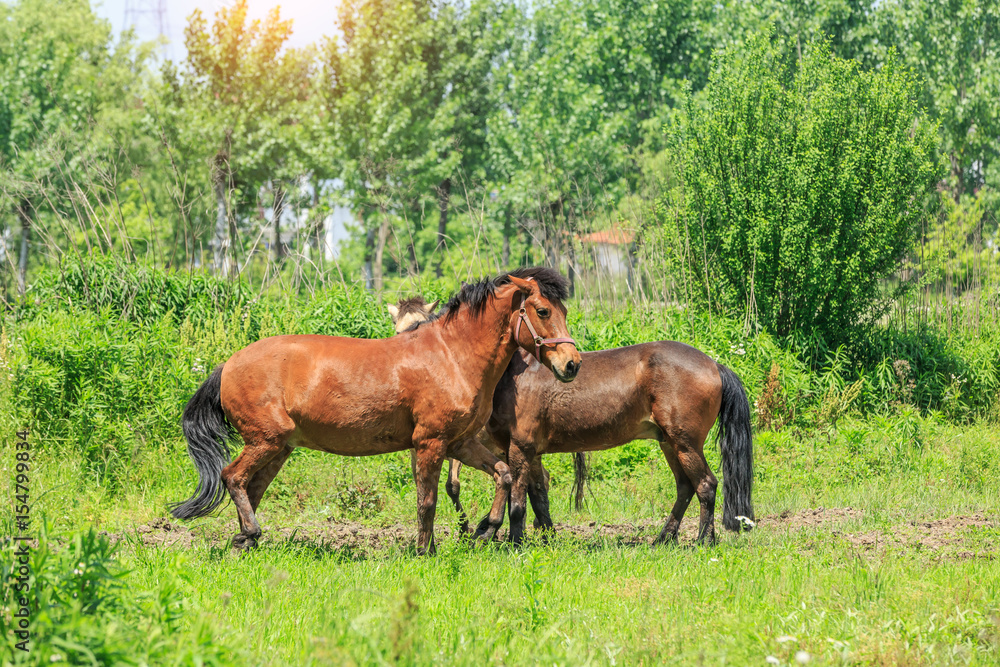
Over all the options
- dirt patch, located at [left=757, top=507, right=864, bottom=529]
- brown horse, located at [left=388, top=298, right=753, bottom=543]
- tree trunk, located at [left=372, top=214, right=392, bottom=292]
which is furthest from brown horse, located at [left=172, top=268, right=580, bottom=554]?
tree trunk, located at [left=372, top=214, right=392, bottom=292]

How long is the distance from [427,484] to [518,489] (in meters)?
0.93

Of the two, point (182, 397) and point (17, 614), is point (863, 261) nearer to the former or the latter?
point (182, 397)

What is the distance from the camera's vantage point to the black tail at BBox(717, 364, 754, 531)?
7.00 m

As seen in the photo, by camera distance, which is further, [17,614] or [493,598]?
[493,598]

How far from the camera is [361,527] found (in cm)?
755

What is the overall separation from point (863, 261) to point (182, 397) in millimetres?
9348

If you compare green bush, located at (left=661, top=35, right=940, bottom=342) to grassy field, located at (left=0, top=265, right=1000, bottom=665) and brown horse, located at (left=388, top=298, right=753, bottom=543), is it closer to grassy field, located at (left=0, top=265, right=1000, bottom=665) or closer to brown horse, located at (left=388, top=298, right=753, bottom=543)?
grassy field, located at (left=0, top=265, right=1000, bottom=665)

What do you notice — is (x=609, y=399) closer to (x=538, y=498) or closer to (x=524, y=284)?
(x=538, y=498)

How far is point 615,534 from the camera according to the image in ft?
23.9

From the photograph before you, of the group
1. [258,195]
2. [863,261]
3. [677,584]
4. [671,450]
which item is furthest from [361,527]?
[258,195]

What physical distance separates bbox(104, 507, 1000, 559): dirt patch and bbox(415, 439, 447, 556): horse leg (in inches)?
7.9

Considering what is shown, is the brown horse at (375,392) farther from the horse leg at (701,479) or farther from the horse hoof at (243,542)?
the horse leg at (701,479)

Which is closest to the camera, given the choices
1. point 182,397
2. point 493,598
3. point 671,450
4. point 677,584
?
point 493,598

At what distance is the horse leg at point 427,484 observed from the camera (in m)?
6.07
